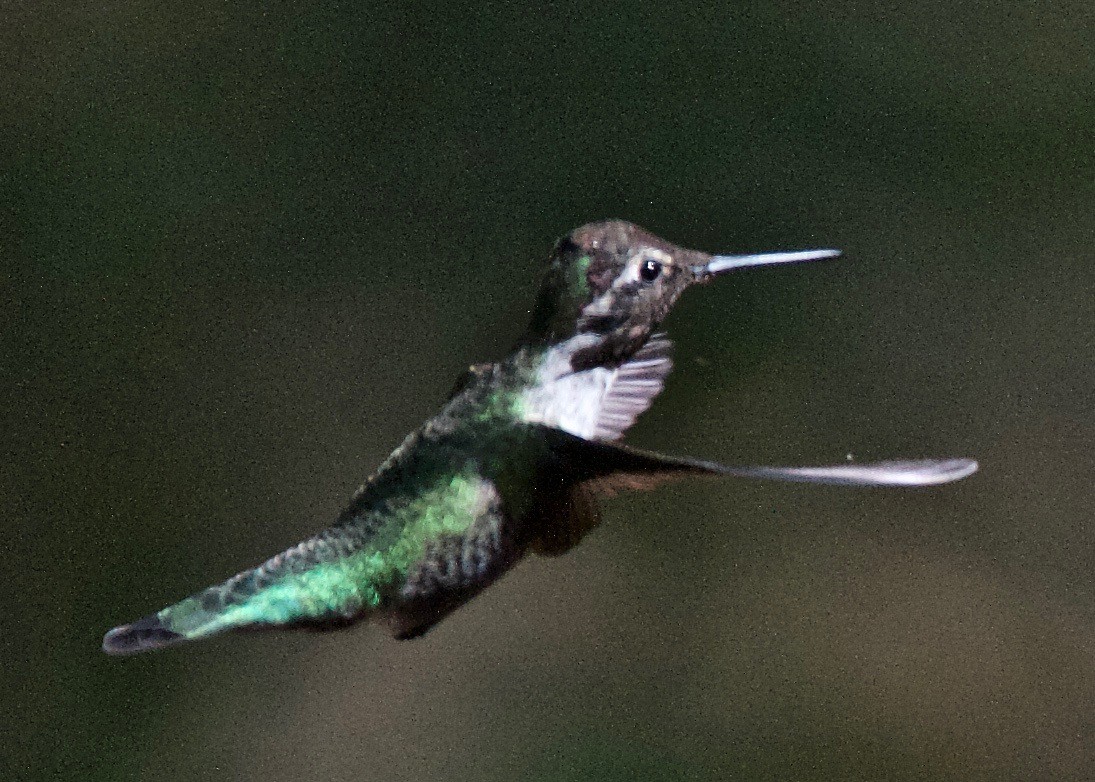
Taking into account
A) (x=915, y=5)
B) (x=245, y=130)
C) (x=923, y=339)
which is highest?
(x=915, y=5)

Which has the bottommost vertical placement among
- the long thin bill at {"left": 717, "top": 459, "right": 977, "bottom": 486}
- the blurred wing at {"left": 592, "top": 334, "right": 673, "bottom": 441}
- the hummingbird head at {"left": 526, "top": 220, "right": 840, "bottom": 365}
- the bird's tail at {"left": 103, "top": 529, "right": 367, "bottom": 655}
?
the bird's tail at {"left": 103, "top": 529, "right": 367, "bottom": 655}

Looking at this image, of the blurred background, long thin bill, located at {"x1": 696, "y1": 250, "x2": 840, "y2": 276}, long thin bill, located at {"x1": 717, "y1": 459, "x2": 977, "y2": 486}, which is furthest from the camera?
the blurred background

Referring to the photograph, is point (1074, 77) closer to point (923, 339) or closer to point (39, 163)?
point (923, 339)

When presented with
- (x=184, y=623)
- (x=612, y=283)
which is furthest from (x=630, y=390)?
(x=184, y=623)

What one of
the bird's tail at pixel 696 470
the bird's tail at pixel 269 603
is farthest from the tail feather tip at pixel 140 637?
the bird's tail at pixel 696 470

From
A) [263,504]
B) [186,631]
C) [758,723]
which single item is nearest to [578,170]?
[263,504]

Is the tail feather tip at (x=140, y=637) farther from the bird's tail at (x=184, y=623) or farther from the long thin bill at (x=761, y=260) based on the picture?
the long thin bill at (x=761, y=260)

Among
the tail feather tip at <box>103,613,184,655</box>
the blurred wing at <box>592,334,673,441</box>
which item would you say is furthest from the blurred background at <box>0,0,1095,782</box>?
the tail feather tip at <box>103,613,184,655</box>

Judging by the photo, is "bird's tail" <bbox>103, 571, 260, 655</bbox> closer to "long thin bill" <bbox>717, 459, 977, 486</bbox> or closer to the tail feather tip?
the tail feather tip
